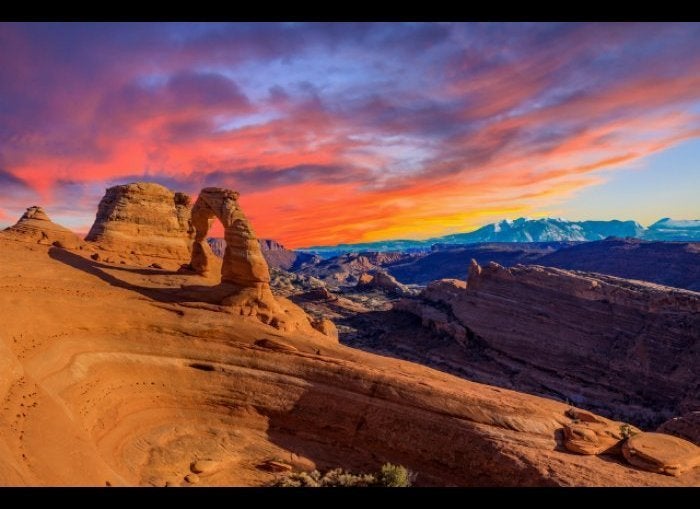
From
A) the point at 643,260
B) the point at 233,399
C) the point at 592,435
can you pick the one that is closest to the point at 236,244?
Answer: the point at 233,399

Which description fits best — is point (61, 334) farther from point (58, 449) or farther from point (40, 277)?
point (58, 449)

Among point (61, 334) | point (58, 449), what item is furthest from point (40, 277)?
point (58, 449)

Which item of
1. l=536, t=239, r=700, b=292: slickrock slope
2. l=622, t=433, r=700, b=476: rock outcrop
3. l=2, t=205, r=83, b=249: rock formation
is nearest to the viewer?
l=622, t=433, r=700, b=476: rock outcrop

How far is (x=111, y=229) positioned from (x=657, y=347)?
168 feet

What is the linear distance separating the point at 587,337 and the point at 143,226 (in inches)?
1828

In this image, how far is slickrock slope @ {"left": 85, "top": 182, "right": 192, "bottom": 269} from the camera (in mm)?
30266

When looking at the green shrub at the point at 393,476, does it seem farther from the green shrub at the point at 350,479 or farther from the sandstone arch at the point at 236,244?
the sandstone arch at the point at 236,244

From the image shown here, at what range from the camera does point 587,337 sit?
45438 mm

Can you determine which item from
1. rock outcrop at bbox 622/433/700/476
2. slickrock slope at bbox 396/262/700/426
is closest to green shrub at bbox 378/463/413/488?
rock outcrop at bbox 622/433/700/476

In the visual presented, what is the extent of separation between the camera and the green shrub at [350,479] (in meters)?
14.7

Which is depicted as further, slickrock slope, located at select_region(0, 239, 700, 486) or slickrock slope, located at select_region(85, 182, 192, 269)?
slickrock slope, located at select_region(85, 182, 192, 269)

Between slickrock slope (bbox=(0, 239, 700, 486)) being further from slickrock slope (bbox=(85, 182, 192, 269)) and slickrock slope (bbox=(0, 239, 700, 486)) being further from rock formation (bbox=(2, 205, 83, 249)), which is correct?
slickrock slope (bbox=(85, 182, 192, 269))

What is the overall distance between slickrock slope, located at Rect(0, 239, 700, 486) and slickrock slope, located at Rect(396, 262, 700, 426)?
27.7m

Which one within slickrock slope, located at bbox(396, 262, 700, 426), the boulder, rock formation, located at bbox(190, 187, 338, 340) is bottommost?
slickrock slope, located at bbox(396, 262, 700, 426)
